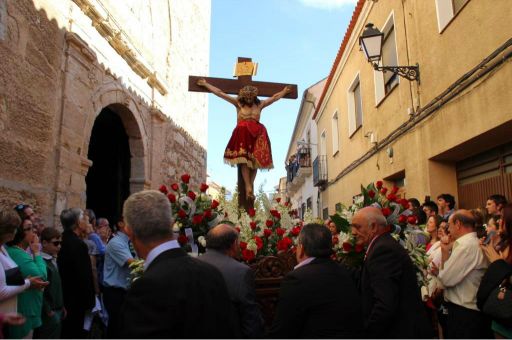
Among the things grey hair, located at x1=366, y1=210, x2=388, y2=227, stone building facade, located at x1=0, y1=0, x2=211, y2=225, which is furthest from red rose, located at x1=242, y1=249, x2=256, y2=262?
stone building facade, located at x1=0, y1=0, x2=211, y2=225

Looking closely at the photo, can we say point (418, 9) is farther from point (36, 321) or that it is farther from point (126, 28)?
point (36, 321)

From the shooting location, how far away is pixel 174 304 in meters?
1.38

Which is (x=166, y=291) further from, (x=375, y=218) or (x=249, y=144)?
(x=249, y=144)

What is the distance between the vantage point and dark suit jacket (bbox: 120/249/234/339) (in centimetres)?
136

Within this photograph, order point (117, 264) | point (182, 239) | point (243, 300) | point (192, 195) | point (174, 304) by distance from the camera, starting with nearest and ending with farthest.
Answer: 1. point (174, 304)
2. point (243, 300)
3. point (182, 239)
4. point (192, 195)
5. point (117, 264)

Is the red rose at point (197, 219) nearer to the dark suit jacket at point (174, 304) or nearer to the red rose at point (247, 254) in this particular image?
the red rose at point (247, 254)

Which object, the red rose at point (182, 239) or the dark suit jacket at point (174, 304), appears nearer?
the dark suit jacket at point (174, 304)

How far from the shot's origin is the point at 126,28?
7262 mm

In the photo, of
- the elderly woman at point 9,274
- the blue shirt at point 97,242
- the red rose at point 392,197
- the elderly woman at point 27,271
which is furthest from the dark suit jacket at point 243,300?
the blue shirt at point 97,242

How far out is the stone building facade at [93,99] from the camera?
14.6 ft

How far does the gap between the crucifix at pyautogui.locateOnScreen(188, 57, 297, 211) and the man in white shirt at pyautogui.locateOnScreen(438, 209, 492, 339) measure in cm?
198

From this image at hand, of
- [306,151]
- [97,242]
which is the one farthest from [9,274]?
[306,151]

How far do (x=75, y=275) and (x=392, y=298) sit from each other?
313 centimetres

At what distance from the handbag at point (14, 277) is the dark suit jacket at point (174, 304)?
1943 millimetres
